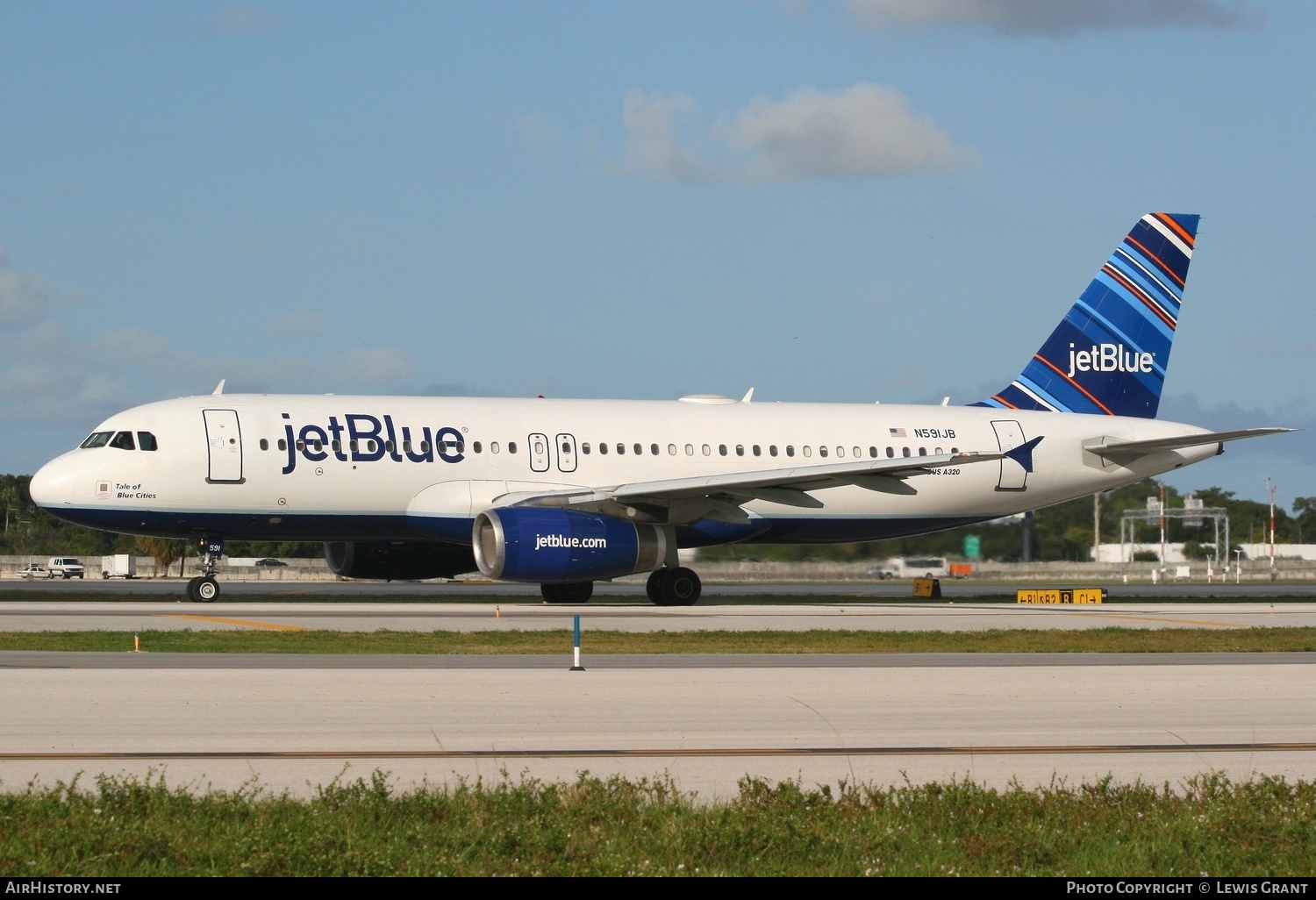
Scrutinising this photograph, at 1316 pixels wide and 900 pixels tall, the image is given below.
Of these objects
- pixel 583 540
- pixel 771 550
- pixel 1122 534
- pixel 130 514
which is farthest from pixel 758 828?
pixel 1122 534

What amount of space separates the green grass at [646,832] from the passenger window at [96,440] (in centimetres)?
2397

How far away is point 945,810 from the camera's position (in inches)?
386

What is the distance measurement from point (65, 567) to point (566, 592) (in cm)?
5024

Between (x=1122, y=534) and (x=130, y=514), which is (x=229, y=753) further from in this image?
(x=1122, y=534)

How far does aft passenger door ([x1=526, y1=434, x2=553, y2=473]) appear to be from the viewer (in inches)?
1384

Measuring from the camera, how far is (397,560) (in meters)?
36.3

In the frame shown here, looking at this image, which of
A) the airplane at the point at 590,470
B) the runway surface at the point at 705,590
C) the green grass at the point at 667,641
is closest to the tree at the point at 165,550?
the runway surface at the point at 705,590

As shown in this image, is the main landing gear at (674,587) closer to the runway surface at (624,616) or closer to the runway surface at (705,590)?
the runway surface at (624,616)

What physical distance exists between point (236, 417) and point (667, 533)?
31.9 feet

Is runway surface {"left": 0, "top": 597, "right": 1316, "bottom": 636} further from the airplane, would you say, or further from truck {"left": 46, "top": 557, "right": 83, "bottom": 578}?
truck {"left": 46, "top": 557, "right": 83, "bottom": 578}

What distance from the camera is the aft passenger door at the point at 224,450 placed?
32.7 meters

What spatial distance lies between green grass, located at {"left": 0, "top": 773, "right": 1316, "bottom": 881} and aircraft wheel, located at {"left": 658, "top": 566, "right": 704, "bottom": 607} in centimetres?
2437

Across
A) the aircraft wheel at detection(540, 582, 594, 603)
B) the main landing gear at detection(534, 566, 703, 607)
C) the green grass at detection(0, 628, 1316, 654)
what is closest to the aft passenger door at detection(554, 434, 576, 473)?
the main landing gear at detection(534, 566, 703, 607)

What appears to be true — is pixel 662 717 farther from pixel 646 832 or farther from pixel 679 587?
pixel 679 587
